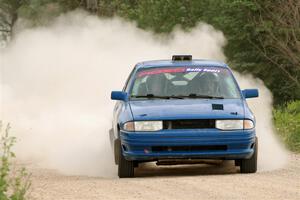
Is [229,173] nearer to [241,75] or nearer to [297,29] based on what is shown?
[297,29]

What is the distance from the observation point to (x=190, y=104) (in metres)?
13.7

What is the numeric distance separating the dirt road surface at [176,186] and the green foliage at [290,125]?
156 inches

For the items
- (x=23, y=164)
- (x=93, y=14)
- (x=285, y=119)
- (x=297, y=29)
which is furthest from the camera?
(x=93, y=14)

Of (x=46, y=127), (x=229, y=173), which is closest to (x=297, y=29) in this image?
(x=46, y=127)

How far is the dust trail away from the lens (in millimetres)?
Result: 16844

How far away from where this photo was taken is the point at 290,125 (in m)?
19.7

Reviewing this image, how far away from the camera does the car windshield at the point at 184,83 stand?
14.3 metres

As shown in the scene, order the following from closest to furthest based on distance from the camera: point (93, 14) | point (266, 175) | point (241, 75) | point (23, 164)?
1. point (266, 175)
2. point (23, 164)
3. point (241, 75)
4. point (93, 14)

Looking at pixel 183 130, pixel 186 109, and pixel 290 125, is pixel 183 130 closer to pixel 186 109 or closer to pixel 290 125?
pixel 186 109

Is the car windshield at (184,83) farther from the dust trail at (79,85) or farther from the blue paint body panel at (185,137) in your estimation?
the dust trail at (79,85)

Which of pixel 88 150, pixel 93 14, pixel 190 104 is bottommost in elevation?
pixel 93 14

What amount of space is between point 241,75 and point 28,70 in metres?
6.22

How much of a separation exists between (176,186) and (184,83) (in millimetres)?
2856

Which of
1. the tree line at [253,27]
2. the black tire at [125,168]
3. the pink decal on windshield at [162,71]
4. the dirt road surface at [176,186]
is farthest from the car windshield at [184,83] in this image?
the tree line at [253,27]
